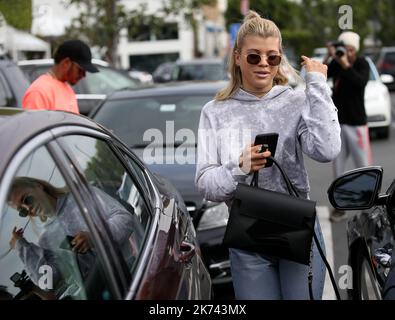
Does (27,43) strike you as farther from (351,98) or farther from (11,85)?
(351,98)

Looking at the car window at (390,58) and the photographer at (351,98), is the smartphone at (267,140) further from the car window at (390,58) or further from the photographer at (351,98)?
the car window at (390,58)

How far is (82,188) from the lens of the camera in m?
2.48

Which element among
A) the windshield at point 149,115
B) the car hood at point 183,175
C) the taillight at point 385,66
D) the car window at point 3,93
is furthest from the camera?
the taillight at point 385,66

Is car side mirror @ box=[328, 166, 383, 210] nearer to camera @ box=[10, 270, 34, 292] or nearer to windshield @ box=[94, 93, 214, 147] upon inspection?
camera @ box=[10, 270, 34, 292]

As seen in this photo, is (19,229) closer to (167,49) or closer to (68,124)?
(68,124)

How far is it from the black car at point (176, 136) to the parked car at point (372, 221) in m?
1.62

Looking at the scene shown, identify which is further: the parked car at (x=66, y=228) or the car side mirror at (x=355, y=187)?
the car side mirror at (x=355, y=187)

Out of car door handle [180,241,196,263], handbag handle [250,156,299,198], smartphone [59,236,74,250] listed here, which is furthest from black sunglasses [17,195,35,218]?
handbag handle [250,156,299,198]

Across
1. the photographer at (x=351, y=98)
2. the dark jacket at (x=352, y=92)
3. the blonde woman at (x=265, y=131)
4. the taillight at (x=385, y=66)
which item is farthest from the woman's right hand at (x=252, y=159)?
the taillight at (x=385, y=66)

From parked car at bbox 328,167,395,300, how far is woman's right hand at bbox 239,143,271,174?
1.57 ft

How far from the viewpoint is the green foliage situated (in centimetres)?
1471

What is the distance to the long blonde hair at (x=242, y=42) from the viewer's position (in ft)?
10.9
